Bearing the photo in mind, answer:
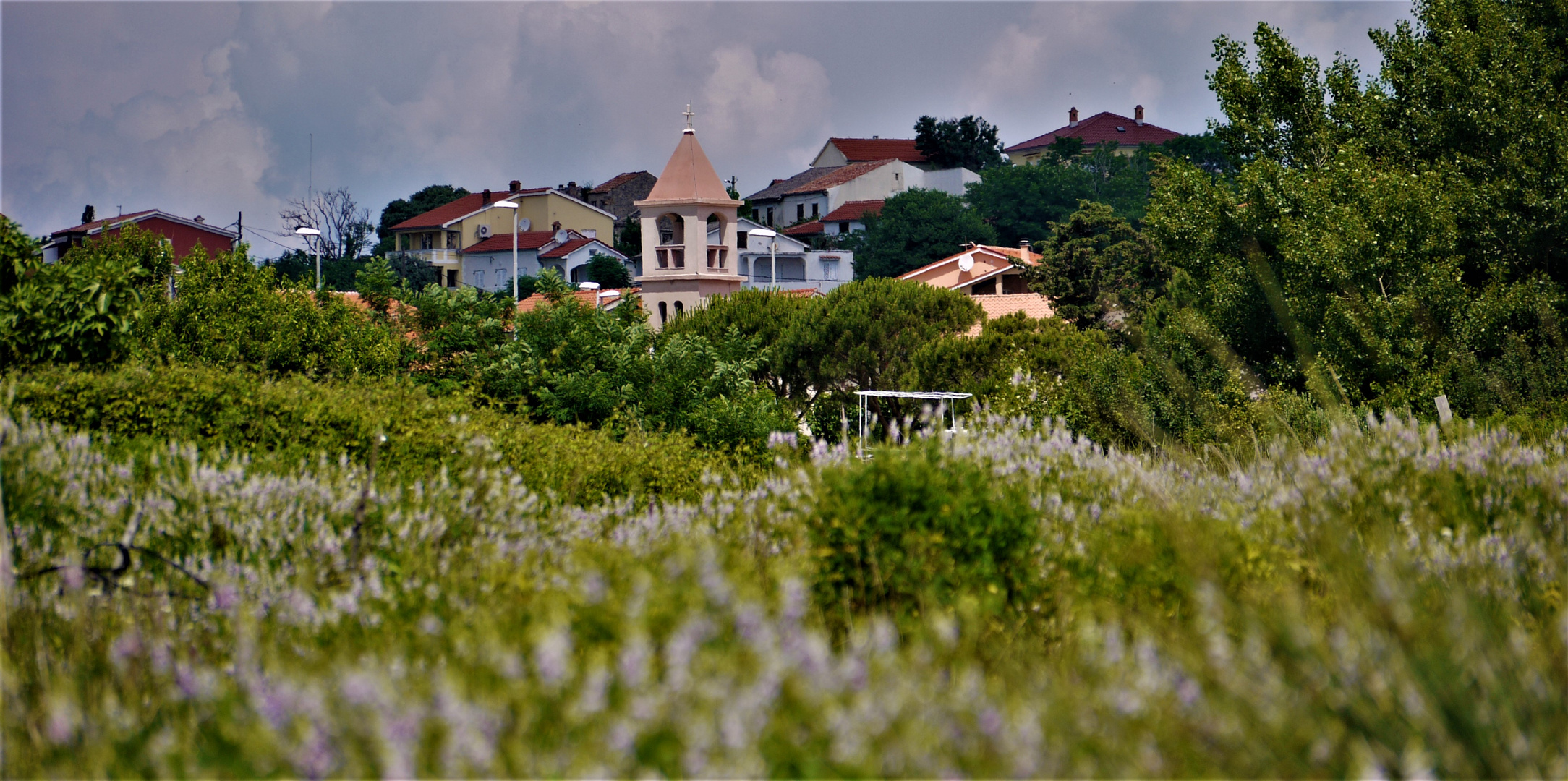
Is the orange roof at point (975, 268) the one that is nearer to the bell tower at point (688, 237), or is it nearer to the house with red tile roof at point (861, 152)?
the bell tower at point (688, 237)

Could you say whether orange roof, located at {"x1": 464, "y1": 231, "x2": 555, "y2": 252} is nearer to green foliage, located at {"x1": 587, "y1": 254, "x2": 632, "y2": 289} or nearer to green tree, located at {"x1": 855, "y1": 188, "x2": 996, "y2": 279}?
green foliage, located at {"x1": 587, "y1": 254, "x2": 632, "y2": 289}

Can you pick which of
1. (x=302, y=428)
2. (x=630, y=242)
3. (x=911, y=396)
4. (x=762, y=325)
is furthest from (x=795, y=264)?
(x=302, y=428)

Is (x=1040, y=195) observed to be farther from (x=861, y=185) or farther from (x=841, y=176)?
(x=841, y=176)

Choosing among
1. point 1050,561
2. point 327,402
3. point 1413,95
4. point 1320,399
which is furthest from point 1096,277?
point 1050,561

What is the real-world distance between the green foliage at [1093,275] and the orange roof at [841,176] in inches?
1873

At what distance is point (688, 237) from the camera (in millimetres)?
28516

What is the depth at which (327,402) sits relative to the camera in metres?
9.77

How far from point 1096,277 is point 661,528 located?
3061 centimetres

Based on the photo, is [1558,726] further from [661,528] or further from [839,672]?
[661,528]

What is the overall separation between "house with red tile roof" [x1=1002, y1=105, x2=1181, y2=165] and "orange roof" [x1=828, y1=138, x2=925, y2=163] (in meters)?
8.74

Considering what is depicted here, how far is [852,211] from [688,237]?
54.2m

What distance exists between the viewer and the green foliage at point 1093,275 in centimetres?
3344

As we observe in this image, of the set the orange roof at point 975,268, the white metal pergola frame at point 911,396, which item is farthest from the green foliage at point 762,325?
the orange roof at point 975,268

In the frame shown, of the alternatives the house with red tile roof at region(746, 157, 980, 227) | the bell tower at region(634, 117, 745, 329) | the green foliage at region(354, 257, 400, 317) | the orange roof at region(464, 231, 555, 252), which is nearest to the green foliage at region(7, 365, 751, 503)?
the green foliage at region(354, 257, 400, 317)
